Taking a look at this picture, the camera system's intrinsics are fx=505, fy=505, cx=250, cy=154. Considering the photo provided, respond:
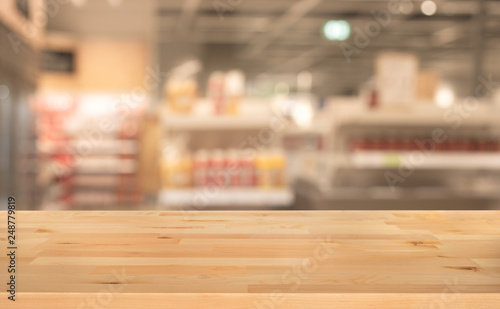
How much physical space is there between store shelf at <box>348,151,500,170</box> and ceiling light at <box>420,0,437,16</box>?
16.4ft

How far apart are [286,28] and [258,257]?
399 inches

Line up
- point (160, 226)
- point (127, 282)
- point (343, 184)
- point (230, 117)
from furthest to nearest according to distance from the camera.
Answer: point (343, 184) < point (230, 117) < point (160, 226) < point (127, 282)

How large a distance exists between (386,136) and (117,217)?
339cm

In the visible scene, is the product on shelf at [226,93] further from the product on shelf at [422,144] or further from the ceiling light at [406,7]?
the ceiling light at [406,7]

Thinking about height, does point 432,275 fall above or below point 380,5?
below

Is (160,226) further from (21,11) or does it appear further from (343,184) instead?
(21,11)

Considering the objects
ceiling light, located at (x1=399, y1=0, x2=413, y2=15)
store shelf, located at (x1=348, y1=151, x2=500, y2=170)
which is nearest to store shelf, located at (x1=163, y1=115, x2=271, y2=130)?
store shelf, located at (x1=348, y1=151, x2=500, y2=170)

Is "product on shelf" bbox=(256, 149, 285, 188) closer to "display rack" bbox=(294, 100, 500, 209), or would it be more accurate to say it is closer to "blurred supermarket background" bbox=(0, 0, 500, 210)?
"blurred supermarket background" bbox=(0, 0, 500, 210)

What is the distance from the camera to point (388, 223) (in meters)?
0.96

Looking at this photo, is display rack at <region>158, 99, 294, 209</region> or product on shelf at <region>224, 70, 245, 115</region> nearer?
display rack at <region>158, 99, 294, 209</region>

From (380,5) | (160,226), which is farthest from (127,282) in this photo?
(380,5)

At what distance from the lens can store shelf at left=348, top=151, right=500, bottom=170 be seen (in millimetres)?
3936

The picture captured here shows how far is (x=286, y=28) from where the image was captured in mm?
10453

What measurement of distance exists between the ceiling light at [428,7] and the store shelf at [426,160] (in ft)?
16.4
